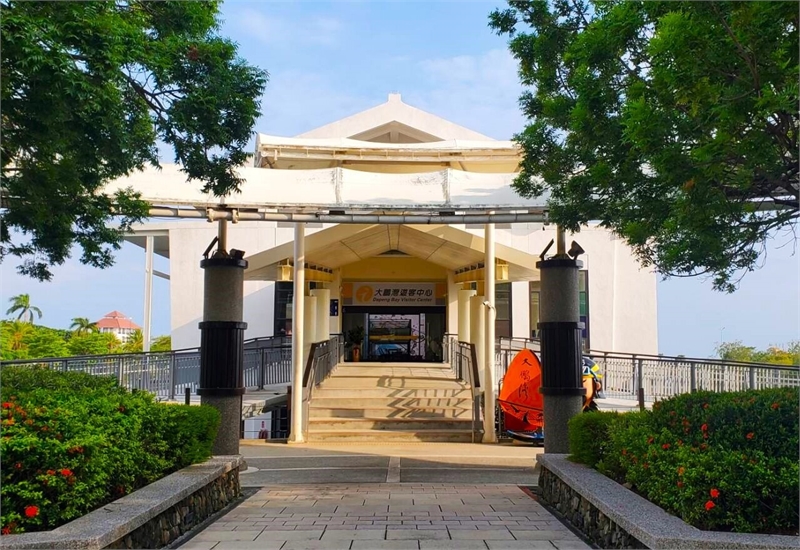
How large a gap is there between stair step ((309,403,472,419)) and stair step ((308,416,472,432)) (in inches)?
10.5

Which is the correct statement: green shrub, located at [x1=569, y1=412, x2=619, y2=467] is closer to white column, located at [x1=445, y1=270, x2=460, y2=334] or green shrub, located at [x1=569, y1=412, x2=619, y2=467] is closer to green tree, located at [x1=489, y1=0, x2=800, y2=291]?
green tree, located at [x1=489, y1=0, x2=800, y2=291]

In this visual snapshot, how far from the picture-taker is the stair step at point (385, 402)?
635 inches

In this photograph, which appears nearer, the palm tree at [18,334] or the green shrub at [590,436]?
the green shrub at [590,436]

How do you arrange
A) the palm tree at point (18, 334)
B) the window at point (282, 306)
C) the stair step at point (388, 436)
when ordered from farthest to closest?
the palm tree at point (18, 334), the window at point (282, 306), the stair step at point (388, 436)

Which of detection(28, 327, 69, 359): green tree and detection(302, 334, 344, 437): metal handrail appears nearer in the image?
detection(302, 334, 344, 437): metal handrail

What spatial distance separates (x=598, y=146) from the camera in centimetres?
688

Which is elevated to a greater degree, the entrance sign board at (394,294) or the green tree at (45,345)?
the entrance sign board at (394,294)

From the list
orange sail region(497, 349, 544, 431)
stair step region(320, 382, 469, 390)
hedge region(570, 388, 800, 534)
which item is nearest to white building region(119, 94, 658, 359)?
stair step region(320, 382, 469, 390)

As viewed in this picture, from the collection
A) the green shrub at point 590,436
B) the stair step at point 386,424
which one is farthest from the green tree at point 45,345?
the green shrub at point 590,436

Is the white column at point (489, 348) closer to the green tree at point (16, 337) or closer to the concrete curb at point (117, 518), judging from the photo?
the concrete curb at point (117, 518)

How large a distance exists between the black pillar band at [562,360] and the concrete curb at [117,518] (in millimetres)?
4986

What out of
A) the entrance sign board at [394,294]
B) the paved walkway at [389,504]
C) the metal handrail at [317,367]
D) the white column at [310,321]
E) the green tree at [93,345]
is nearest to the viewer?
the paved walkway at [389,504]

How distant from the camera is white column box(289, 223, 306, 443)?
14594mm

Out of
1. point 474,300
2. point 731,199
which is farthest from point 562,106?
point 474,300
